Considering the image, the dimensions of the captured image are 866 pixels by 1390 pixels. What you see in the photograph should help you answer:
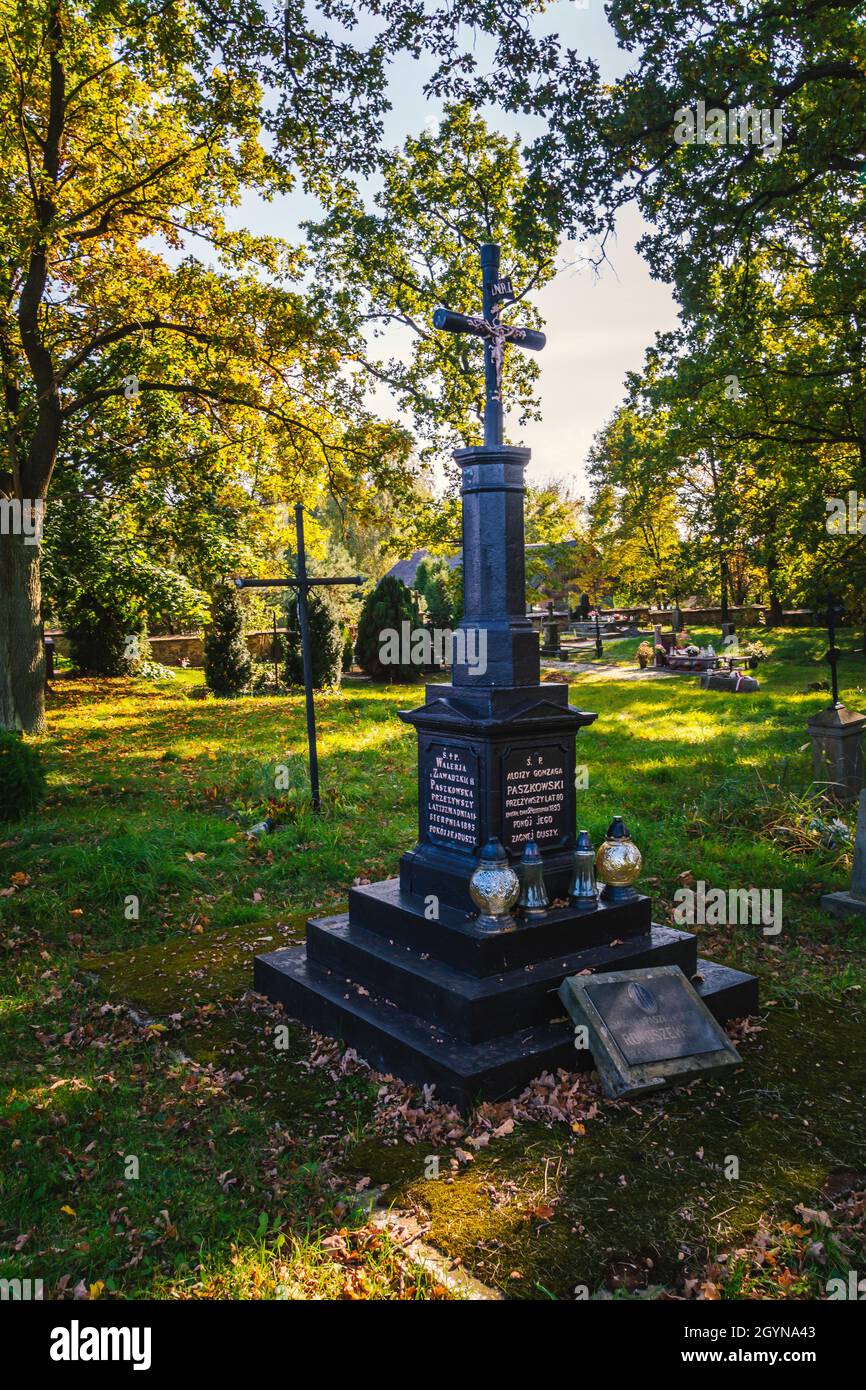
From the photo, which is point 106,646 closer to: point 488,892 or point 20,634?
point 20,634

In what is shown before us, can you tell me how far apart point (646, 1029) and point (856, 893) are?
3.47m

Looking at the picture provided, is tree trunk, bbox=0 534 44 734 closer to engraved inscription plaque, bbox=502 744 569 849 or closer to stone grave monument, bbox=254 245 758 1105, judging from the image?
stone grave monument, bbox=254 245 758 1105

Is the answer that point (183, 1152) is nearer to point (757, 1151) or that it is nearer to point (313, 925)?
point (313, 925)

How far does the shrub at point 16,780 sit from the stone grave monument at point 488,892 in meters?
4.83

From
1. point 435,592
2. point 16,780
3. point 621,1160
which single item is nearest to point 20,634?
point 16,780

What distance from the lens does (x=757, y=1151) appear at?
385cm

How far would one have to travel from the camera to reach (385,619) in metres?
23.1

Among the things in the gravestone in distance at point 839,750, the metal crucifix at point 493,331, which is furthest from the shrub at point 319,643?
the metal crucifix at point 493,331

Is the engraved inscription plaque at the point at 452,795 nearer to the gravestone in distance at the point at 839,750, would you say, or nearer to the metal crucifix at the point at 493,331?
the metal crucifix at the point at 493,331

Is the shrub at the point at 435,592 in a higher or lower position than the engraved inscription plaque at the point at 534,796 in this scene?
higher

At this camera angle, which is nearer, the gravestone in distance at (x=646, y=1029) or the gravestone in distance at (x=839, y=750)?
the gravestone in distance at (x=646, y=1029)

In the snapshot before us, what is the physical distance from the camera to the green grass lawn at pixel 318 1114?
3193 mm
